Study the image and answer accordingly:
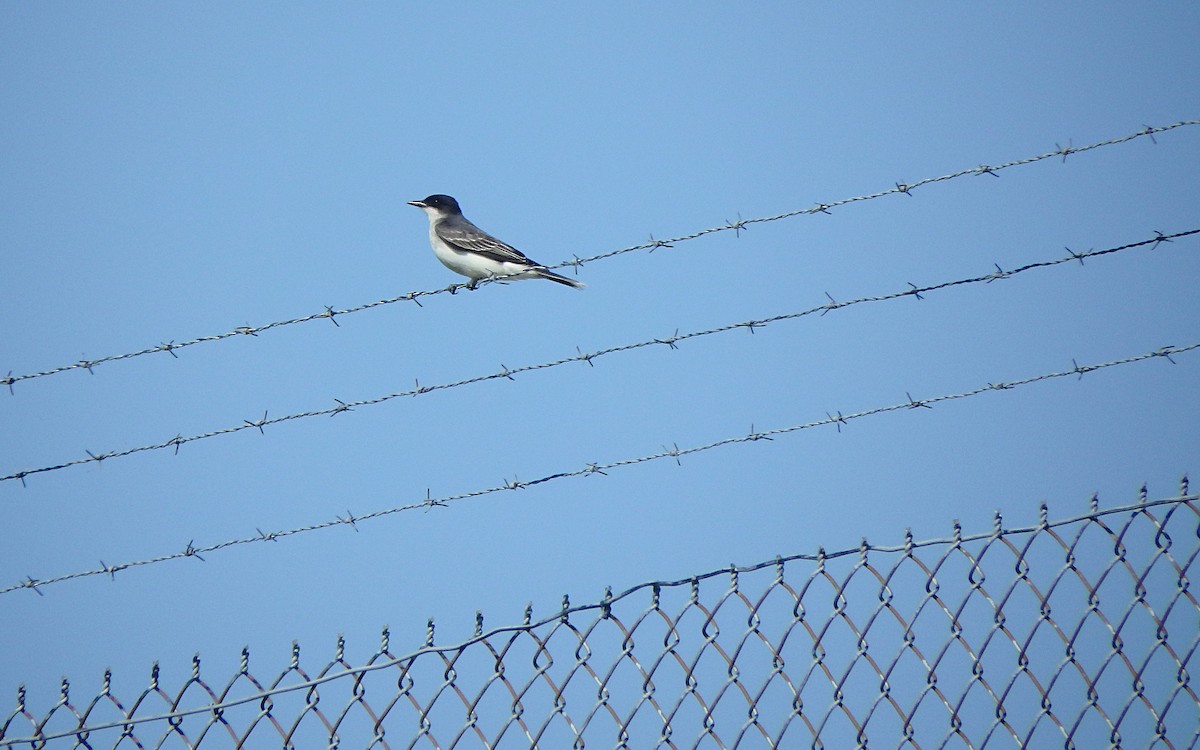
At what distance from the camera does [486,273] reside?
1179cm

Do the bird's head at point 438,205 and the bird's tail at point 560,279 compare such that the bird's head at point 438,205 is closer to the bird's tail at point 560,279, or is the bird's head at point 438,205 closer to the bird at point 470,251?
the bird at point 470,251

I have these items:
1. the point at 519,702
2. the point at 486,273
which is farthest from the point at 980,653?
the point at 486,273

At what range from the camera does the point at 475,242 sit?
1202 centimetres

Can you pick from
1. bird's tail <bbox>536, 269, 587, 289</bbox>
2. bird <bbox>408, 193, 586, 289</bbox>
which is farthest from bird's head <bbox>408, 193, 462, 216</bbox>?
bird's tail <bbox>536, 269, 587, 289</bbox>

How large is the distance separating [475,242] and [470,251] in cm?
10

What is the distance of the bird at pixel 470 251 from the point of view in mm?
11438

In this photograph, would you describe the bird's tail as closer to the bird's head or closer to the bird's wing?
the bird's wing

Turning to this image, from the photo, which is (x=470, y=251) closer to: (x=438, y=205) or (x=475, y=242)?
(x=475, y=242)

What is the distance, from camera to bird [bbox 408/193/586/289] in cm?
1144

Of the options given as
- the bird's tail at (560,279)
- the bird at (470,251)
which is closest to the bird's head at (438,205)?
the bird at (470,251)

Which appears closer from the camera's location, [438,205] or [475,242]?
[475,242]

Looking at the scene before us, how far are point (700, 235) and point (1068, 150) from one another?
1715 millimetres

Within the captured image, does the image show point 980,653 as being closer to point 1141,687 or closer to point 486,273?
point 1141,687

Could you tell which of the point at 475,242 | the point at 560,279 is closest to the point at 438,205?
the point at 475,242
